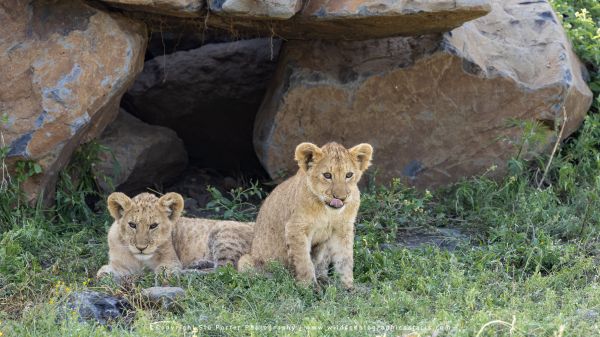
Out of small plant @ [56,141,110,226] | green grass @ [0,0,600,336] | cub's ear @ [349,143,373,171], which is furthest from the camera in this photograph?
small plant @ [56,141,110,226]

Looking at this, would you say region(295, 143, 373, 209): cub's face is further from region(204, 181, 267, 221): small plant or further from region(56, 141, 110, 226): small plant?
region(56, 141, 110, 226): small plant

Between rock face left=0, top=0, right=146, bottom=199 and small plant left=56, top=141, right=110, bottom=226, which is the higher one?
rock face left=0, top=0, right=146, bottom=199

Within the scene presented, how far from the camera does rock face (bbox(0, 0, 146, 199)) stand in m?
10.5

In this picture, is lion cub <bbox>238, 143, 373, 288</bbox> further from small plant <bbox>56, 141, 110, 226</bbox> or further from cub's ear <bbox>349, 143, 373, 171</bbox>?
small plant <bbox>56, 141, 110, 226</bbox>

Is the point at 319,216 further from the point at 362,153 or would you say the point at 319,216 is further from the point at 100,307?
the point at 100,307

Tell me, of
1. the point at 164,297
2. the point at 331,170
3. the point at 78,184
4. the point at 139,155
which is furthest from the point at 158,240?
the point at 139,155

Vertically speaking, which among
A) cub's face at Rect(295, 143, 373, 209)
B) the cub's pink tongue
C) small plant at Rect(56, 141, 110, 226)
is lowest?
small plant at Rect(56, 141, 110, 226)

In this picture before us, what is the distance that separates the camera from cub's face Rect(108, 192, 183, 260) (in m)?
9.82

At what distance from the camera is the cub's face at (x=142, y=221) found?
32.2ft

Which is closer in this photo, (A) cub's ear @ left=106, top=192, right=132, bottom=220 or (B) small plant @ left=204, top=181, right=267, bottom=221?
(A) cub's ear @ left=106, top=192, right=132, bottom=220

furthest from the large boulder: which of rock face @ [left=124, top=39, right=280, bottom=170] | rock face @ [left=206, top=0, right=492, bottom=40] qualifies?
rock face @ [left=124, top=39, right=280, bottom=170]

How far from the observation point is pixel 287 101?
39.0 ft

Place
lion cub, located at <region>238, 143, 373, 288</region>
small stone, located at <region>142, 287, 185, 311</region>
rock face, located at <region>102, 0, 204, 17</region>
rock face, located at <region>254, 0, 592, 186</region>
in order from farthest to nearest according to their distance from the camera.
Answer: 1. rock face, located at <region>254, 0, 592, 186</region>
2. rock face, located at <region>102, 0, 204, 17</region>
3. lion cub, located at <region>238, 143, 373, 288</region>
4. small stone, located at <region>142, 287, 185, 311</region>

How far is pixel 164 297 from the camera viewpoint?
8516mm
